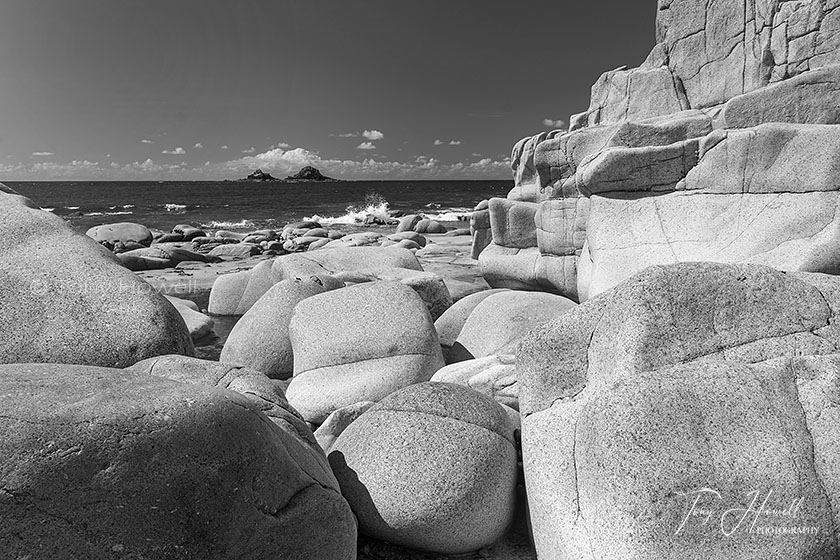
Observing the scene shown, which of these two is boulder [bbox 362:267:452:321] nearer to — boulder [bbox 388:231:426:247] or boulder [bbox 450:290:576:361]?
boulder [bbox 450:290:576:361]

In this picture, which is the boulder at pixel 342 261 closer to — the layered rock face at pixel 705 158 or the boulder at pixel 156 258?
the layered rock face at pixel 705 158

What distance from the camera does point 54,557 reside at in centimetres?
174

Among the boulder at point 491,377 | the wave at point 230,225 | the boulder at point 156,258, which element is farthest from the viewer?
the wave at point 230,225

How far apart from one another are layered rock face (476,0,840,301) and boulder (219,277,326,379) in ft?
10.9

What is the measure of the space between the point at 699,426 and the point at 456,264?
10.9m

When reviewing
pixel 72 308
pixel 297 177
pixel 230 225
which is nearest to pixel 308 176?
pixel 297 177

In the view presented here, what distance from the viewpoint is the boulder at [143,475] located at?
68.5 inches

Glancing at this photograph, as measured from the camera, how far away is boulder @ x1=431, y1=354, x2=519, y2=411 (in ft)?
12.7

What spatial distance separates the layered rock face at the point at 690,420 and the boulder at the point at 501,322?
2487mm

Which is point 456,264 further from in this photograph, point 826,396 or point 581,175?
point 826,396

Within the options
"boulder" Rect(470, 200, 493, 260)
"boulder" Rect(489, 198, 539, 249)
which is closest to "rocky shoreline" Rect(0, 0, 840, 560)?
"boulder" Rect(489, 198, 539, 249)

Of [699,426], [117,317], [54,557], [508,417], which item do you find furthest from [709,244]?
[54,557]

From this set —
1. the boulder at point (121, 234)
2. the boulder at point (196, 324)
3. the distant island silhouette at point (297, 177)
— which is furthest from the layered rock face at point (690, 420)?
the distant island silhouette at point (297, 177)

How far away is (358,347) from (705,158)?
403cm
